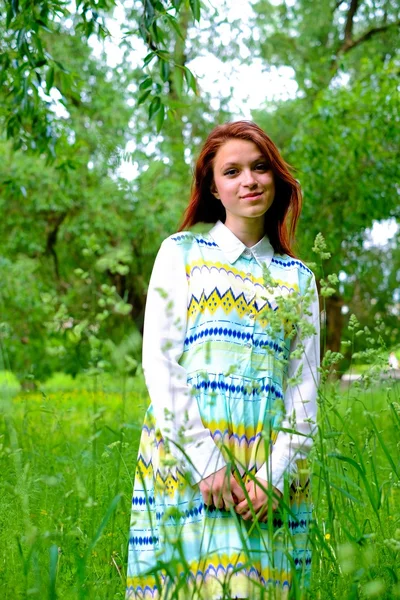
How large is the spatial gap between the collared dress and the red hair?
0.21 m

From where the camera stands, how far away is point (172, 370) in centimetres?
203

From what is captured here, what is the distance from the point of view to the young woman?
1910 millimetres

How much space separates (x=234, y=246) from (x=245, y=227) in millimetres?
73

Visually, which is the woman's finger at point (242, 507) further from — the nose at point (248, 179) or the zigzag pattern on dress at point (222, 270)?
the nose at point (248, 179)

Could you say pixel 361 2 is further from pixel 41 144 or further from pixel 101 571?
pixel 101 571

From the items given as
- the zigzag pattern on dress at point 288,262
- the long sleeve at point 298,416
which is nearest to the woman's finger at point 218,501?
the long sleeve at point 298,416

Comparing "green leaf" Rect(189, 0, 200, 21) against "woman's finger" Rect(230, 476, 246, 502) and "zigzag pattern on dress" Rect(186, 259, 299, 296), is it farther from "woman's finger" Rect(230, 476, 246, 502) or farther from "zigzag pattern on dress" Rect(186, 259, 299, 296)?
"woman's finger" Rect(230, 476, 246, 502)

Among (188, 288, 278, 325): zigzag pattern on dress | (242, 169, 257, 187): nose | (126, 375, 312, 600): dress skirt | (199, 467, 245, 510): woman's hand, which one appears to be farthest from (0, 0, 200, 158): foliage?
(199, 467, 245, 510): woman's hand

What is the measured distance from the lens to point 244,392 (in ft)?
6.70

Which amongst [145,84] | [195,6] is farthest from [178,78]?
[195,6]

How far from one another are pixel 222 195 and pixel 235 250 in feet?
0.56

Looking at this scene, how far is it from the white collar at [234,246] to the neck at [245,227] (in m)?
0.02

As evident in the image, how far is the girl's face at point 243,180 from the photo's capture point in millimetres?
2256

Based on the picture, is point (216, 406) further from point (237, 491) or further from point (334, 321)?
point (334, 321)
